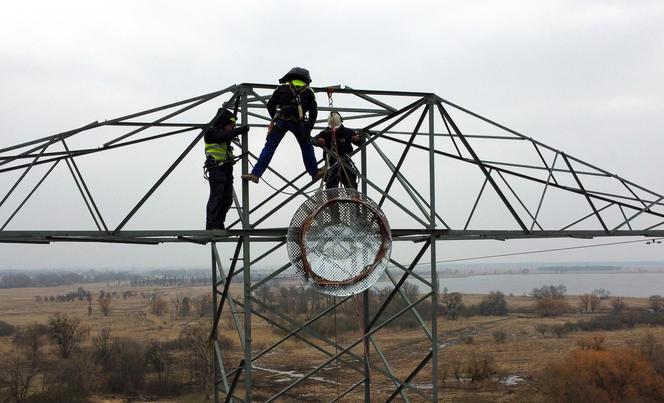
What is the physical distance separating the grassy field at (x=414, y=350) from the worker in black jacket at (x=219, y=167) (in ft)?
65.8

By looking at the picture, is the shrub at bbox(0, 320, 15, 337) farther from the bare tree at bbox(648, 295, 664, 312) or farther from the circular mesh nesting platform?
the bare tree at bbox(648, 295, 664, 312)

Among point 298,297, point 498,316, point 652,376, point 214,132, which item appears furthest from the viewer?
point 498,316

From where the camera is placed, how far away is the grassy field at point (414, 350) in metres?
48.8

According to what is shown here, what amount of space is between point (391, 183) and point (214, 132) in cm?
319

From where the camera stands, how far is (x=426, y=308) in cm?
7244

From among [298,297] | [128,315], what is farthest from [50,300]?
[298,297]

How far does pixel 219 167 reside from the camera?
449 inches

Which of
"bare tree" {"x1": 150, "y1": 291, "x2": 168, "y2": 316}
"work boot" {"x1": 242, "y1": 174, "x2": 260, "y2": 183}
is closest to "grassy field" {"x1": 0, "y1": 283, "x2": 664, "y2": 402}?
"bare tree" {"x1": 150, "y1": 291, "x2": 168, "y2": 316}

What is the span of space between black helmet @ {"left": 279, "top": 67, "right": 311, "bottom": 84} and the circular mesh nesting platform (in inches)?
77.6

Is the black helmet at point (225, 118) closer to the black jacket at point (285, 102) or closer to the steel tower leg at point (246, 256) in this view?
the steel tower leg at point (246, 256)

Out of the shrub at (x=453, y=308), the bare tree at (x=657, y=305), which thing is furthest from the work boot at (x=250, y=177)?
the bare tree at (x=657, y=305)

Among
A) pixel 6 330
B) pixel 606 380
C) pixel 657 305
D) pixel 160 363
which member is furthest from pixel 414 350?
pixel 6 330

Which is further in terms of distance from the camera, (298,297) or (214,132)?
(298,297)

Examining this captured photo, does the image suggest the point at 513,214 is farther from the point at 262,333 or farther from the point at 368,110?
the point at 262,333
